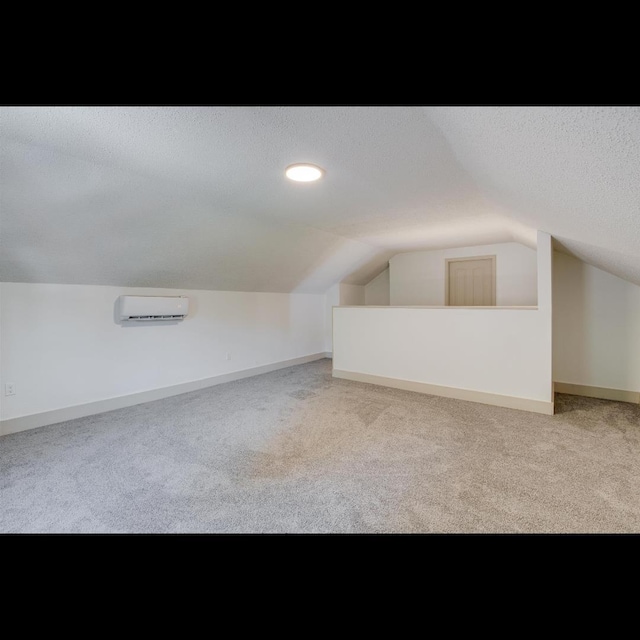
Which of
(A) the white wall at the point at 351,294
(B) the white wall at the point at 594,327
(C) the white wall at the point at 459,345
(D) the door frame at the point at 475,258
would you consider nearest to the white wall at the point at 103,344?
(C) the white wall at the point at 459,345

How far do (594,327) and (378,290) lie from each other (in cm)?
372

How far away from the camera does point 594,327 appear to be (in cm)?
384

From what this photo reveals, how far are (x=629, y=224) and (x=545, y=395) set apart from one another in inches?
85.3

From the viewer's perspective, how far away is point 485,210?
10.2 ft

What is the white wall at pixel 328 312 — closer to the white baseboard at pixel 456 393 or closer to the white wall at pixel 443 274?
the white wall at pixel 443 274

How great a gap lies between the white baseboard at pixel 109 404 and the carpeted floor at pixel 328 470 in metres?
0.11

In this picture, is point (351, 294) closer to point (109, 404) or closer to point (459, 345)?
point (459, 345)

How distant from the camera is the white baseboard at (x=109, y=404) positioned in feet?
9.32

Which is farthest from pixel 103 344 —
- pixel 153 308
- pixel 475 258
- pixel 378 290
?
pixel 475 258

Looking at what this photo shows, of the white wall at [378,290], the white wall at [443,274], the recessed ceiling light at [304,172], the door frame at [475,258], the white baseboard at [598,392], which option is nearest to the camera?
the recessed ceiling light at [304,172]

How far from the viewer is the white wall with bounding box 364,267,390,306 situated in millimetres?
6707

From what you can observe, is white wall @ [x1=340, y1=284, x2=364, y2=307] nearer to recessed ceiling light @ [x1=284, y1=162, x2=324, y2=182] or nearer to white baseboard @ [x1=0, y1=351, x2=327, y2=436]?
white baseboard @ [x1=0, y1=351, x2=327, y2=436]

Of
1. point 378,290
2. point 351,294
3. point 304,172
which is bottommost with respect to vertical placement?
point 351,294
